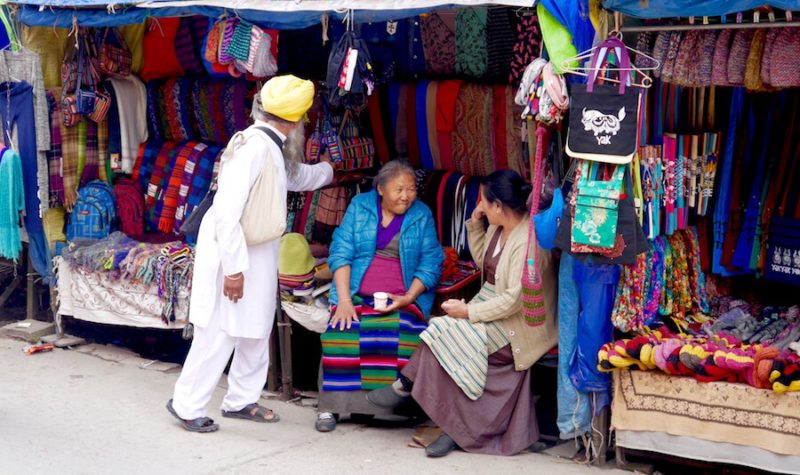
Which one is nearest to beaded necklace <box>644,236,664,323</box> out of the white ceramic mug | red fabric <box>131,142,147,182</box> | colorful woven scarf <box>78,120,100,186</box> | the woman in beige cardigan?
the woman in beige cardigan

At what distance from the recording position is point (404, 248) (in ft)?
20.1

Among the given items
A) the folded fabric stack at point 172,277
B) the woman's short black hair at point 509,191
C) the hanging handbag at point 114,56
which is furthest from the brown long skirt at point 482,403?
the hanging handbag at point 114,56

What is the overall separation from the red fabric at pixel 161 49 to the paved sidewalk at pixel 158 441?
225cm

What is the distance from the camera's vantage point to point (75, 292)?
24.8 ft

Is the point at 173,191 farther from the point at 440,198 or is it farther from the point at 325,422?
the point at 325,422

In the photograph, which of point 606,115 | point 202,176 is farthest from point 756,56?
point 202,176

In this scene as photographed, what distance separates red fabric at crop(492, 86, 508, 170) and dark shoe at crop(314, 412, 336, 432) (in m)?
1.82

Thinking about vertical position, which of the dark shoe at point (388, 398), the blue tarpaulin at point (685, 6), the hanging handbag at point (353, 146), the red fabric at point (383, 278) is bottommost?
the dark shoe at point (388, 398)

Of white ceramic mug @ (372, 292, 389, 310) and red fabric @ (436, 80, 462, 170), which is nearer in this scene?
white ceramic mug @ (372, 292, 389, 310)

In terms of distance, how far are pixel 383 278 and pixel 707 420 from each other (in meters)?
1.92

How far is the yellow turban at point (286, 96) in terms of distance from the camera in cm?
579

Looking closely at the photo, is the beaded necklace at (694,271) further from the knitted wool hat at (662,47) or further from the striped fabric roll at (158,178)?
the striped fabric roll at (158,178)

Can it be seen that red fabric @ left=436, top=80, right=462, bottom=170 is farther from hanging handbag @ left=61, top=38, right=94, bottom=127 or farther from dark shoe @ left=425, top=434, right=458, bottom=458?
hanging handbag @ left=61, top=38, right=94, bottom=127

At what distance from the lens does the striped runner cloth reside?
556 cm
